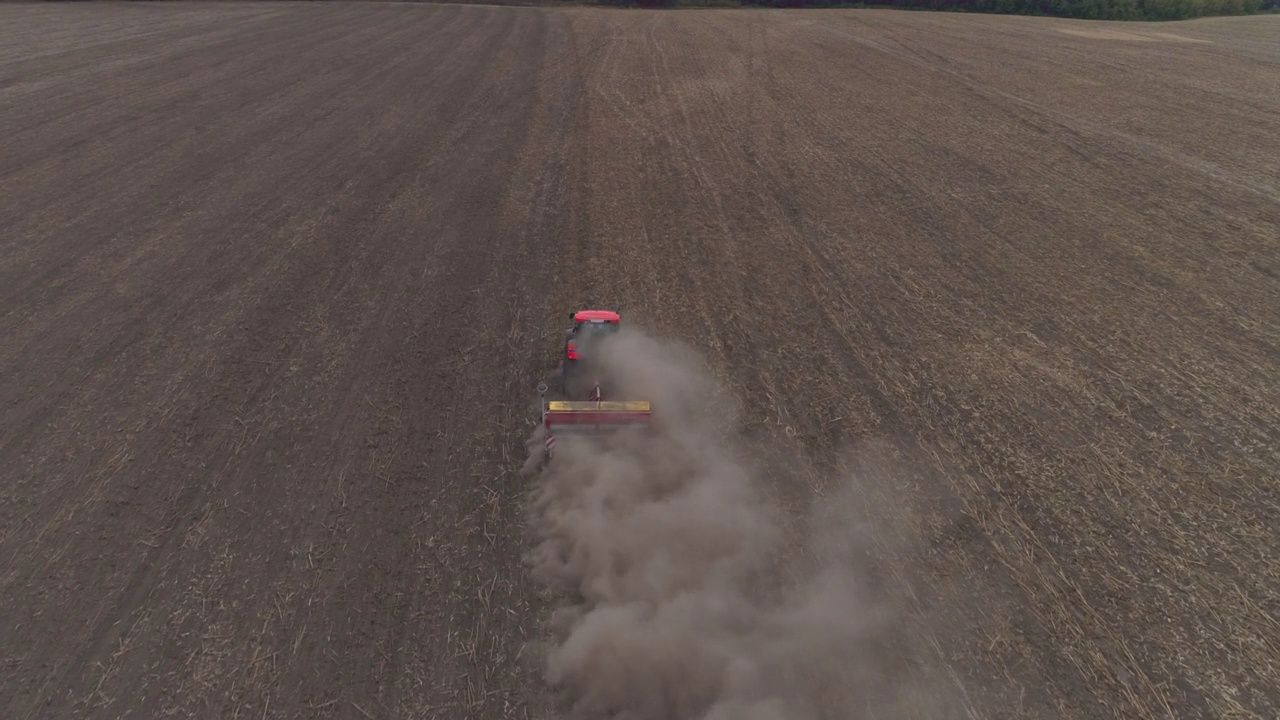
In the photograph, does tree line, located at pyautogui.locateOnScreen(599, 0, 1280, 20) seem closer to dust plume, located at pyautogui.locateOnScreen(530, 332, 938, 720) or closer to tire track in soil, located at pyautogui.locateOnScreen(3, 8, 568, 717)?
tire track in soil, located at pyautogui.locateOnScreen(3, 8, 568, 717)

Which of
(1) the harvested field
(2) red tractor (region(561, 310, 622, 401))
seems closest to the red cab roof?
(2) red tractor (region(561, 310, 622, 401))

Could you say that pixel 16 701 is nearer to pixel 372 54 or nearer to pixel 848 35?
pixel 372 54

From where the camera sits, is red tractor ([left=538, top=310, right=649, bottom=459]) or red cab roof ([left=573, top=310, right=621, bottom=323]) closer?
red tractor ([left=538, top=310, right=649, bottom=459])

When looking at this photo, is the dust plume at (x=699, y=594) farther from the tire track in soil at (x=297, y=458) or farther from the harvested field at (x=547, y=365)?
the tire track in soil at (x=297, y=458)

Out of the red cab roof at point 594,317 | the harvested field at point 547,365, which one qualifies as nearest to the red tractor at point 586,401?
the red cab roof at point 594,317

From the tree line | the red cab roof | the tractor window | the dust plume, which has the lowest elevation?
the dust plume

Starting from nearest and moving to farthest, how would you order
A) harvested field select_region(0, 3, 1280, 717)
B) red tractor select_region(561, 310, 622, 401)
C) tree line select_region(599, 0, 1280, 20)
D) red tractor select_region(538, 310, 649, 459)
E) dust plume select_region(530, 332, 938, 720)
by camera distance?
dust plume select_region(530, 332, 938, 720) → harvested field select_region(0, 3, 1280, 717) → red tractor select_region(538, 310, 649, 459) → red tractor select_region(561, 310, 622, 401) → tree line select_region(599, 0, 1280, 20)

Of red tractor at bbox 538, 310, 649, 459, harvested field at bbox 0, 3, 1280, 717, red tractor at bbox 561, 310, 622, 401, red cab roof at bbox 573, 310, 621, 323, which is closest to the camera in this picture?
harvested field at bbox 0, 3, 1280, 717

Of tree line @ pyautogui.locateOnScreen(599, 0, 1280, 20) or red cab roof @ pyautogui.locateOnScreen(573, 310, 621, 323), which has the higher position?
tree line @ pyautogui.locateOnScreen(599, 0, 1280, 20)
